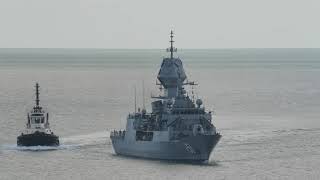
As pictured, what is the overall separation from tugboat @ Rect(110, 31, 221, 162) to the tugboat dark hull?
10.3 meters

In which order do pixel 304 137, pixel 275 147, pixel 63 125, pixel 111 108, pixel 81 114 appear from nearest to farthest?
pixel 275 147 < pixel 304 137 < pixel 63 125 < pixel 81 114 < pixel 111 108

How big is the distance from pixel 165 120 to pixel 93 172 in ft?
44.5

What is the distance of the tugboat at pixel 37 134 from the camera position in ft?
410

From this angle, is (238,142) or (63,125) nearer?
(238,142)

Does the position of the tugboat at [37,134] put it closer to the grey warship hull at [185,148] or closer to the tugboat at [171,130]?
the tugboat at [171,130]

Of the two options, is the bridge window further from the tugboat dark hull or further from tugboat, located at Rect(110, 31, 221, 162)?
the tugboat dark hull

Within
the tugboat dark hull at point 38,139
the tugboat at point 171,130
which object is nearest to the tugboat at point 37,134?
the tugboat dark hull at point 38,139

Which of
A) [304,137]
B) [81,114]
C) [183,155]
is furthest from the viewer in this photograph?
[81,114]

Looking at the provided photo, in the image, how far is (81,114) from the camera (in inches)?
6678

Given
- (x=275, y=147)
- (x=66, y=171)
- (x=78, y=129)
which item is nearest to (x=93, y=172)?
(x=66, y=171)

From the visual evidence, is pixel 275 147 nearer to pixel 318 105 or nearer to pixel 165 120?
pixel 165 120

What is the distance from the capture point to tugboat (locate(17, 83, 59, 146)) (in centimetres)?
12488

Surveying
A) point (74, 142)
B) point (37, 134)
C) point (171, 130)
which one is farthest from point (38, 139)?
point (171, 130)

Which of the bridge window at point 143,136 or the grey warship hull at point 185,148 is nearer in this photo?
the grey warship hull at point 185,148
